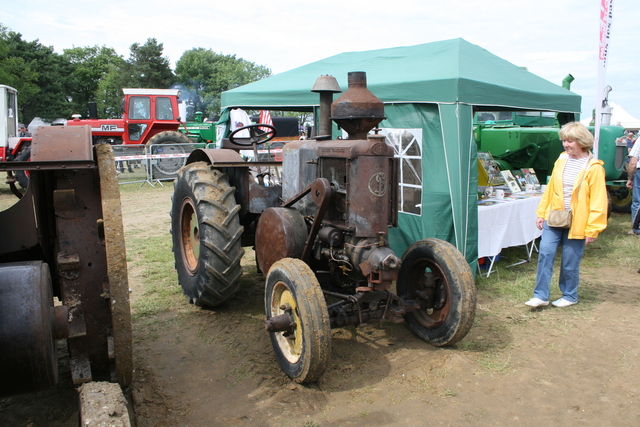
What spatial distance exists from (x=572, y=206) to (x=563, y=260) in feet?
1.71

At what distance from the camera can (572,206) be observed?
4234 millimetres

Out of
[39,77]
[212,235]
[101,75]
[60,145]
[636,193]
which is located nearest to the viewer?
[60,145]

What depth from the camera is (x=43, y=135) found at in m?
2.33

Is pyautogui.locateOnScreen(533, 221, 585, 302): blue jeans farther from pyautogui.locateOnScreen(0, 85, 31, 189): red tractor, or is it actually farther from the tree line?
the tree line

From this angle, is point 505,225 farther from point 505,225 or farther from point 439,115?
point 439,115

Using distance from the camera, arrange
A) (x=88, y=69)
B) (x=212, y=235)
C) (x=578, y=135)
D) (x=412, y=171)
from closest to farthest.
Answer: (x=212, y=235) → (x=578, y=135) → (x=412, y=171) → (x=88, y=69)

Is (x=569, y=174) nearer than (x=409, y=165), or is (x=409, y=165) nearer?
(x=569, y=174)

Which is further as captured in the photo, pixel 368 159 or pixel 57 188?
pixel 368 159

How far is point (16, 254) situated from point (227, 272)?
1.47 meters

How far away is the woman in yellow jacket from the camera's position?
412 centimetres

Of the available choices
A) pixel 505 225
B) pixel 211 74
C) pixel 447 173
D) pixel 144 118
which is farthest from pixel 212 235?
pixel 211 74

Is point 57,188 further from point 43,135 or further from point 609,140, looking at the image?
point 609,140

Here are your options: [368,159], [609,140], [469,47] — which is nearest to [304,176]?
[368,159]

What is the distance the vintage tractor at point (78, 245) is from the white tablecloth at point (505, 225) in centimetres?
397
